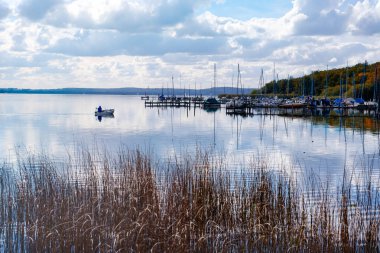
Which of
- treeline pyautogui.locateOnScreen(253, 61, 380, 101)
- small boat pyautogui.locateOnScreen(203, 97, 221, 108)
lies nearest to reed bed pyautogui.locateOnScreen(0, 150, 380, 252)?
treeline pyautogui.locateOnScreen(253, 61, 380, 101)

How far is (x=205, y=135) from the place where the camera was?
4738 cm

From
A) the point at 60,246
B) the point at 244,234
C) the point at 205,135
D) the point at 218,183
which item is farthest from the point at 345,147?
the point at 60,246

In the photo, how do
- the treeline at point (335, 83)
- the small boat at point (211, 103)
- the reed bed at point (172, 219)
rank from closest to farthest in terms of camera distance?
the reed bed at point (172, 219)
the treeline at point (335, 83)
the small boat at point (211, 103)

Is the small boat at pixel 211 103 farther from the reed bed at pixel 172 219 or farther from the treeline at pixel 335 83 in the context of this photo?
the reed bed at pixel 172 219

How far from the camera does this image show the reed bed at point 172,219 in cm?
974

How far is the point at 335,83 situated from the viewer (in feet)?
466

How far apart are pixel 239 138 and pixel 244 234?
34.0 m

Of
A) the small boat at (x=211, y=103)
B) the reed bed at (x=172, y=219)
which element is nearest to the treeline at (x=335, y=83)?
the small boat at (x=211, y=103)

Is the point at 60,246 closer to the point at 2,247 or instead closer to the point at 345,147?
the point at 2,247

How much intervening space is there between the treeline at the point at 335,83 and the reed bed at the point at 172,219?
90405 millimetres

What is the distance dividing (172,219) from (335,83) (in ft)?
457

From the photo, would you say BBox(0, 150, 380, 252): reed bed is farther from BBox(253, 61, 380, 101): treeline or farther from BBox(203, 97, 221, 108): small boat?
BBox(203, 97, 221, 108): small boat

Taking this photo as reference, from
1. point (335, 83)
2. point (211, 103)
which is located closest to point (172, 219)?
point (211, 103)

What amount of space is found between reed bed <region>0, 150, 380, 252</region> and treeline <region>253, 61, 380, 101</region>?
297 feet
